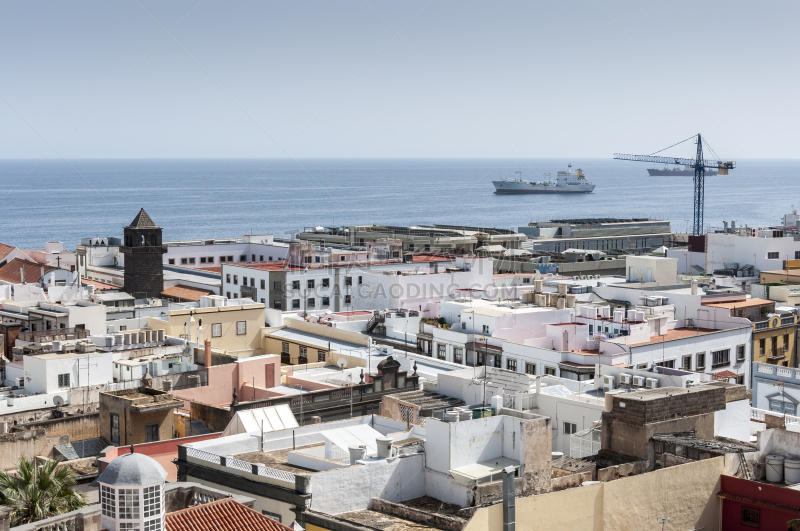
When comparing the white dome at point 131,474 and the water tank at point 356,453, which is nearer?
the white dome at point 131,474

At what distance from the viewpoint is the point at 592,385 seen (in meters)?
24.6

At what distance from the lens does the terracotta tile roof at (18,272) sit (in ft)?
157

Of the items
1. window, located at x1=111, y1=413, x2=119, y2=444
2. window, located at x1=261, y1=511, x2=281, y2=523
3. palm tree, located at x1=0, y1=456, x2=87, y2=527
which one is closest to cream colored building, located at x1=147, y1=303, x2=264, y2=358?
window, located at x1=111, y1=413, x2=119, y2=444

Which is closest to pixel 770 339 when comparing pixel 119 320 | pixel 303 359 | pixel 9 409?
pixel 303 359

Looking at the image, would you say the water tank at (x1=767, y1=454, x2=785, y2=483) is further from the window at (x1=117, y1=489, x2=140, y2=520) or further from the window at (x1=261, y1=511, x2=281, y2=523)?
the window at (x1=117, y1=489, x2=140, y2=520)

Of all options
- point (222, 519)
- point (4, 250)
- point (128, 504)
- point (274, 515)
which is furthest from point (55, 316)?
point (4, 250)

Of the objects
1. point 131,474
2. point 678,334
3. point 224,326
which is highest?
point 131,474

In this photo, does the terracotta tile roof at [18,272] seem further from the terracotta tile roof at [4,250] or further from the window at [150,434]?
the window at [150,434]

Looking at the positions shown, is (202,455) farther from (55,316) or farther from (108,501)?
(55,316)

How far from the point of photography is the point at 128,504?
10.6m

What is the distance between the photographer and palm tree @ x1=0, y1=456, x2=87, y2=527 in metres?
12.7

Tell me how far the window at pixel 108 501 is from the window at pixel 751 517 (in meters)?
8.57

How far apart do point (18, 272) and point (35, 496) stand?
39114mm

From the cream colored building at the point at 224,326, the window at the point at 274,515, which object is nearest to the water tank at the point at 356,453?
the window at the point at 274,515
